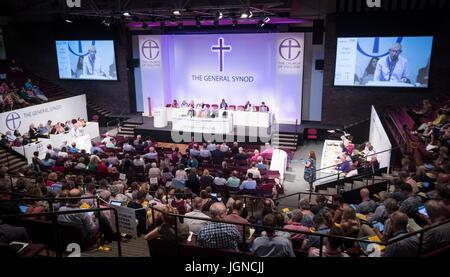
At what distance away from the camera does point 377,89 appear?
16141mm

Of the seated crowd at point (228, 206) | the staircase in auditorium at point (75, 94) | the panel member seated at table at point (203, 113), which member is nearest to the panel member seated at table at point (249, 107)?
the panel member seated at table at point (203, 113)

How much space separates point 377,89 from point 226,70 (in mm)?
6997

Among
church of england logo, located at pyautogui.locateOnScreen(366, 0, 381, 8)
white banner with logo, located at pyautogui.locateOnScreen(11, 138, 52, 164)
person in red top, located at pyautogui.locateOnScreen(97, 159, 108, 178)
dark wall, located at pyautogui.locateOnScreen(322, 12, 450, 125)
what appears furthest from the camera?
dark wall, located at pyautogui.locateOnScreen(322, 12, 450, 125)

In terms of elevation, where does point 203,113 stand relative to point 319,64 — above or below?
below

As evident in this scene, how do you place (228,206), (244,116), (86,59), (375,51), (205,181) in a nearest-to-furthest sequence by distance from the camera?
(228,206)
(205,181)
(375,51)
(244,116)
(86,59)

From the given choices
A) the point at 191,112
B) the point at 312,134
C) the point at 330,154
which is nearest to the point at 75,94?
the point at 191,112

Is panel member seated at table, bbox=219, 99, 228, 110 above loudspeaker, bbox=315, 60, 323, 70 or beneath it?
beneath

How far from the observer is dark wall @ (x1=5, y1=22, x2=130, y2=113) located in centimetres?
1964

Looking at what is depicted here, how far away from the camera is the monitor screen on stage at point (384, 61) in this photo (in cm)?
1503

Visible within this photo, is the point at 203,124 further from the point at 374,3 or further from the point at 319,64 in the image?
the point at 374,3

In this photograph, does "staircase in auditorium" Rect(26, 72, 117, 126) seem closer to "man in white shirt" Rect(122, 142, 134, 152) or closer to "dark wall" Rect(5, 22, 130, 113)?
"dark wall" Rect(5, 22, 130, 113)

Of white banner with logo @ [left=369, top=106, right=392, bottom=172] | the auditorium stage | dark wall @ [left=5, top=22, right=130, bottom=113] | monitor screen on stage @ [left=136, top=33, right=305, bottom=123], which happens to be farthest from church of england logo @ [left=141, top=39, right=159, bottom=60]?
white banner with logo @ [left=369, top=106, right=392, bottom=172]

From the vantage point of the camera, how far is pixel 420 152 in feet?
30.4
